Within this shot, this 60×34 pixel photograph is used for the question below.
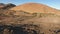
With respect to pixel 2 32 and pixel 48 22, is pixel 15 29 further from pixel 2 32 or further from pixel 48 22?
pixel 48 22

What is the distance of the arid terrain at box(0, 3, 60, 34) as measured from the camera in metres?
13.9

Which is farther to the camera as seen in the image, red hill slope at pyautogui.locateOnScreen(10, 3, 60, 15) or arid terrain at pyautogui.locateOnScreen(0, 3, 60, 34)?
red hill slope at pyautogui.locateOnScreen(10, 3, 60, 15)

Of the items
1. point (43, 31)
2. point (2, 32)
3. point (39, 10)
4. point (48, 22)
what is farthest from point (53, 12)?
point (2, 32)

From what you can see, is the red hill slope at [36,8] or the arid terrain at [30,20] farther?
the red hill slope at [36,8]

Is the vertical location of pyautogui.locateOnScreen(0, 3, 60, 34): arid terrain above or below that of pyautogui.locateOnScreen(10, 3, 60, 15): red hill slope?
below

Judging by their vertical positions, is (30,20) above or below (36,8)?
below

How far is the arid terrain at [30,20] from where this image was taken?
546 inches

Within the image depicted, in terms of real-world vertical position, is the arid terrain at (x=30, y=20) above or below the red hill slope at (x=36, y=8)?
below

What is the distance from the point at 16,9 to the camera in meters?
17.7

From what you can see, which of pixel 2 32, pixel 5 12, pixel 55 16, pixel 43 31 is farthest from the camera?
pixel 5 12

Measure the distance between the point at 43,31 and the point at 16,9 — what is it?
493 centimetres

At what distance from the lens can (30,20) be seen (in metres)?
15.0

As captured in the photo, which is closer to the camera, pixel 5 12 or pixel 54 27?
pixel 54 27

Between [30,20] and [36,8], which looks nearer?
[30,20]
